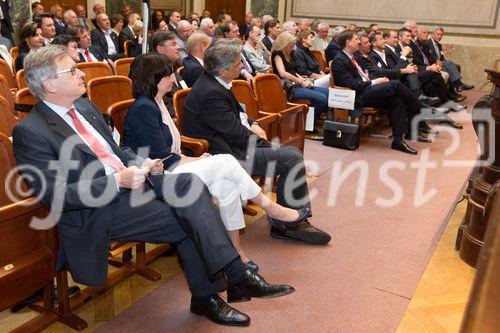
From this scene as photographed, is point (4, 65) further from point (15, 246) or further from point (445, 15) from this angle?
point (445, 15)

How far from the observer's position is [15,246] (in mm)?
1775

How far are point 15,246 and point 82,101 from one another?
2.45 ft

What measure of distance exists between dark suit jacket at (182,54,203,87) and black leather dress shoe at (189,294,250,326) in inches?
101

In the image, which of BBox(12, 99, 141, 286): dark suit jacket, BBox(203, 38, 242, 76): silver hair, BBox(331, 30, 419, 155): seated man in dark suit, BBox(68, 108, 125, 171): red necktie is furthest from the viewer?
BBox(331, 30, 419, 155): seated man in dark suit

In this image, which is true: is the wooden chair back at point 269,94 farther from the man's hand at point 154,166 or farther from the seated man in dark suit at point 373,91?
the man's hand at point 154,166

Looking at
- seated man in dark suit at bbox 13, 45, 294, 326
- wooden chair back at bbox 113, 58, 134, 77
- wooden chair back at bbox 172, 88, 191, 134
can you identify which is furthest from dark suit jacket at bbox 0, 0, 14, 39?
seated man in dark suit at bbox 13, 45, 294, 326

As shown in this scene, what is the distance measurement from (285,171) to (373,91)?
2.64 metres

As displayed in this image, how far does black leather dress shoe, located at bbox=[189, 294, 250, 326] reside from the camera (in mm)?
2111

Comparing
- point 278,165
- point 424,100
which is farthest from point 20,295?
point 424,100

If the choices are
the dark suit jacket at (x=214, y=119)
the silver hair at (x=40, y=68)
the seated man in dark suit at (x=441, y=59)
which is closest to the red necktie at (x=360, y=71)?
the dark suit jacket at (x=214, y=119)

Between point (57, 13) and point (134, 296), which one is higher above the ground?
point (57, 13)

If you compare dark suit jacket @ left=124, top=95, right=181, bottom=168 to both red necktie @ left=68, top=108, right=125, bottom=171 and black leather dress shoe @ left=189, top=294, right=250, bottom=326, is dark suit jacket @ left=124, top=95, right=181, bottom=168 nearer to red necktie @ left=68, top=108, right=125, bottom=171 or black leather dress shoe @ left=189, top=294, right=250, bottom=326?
red necktie @ left=68, top=108, right=125, bottom=171

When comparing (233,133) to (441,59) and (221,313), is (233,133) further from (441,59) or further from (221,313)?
(441,59)

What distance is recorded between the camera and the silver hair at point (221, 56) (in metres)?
2.82
